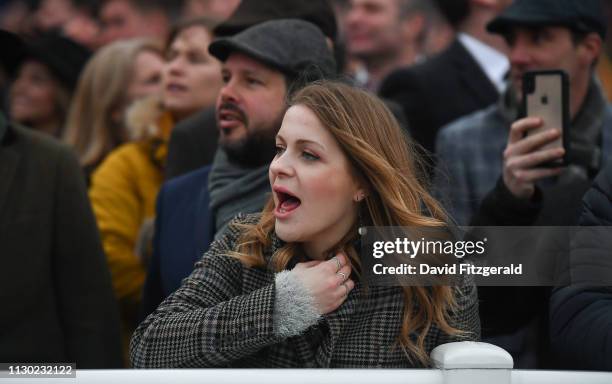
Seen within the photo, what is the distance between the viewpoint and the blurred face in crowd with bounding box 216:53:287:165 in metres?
3.52

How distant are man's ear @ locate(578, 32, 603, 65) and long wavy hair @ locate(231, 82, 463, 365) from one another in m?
1.73

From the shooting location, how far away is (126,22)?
7758 mm

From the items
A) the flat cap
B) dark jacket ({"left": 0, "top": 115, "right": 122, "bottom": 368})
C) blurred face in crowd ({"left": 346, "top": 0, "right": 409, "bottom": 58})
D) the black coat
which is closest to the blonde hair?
dark jacket ({"left": 0, "top": 115, "right": 122, "bottom": 368})

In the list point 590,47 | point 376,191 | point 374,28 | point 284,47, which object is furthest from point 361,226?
point 374,28

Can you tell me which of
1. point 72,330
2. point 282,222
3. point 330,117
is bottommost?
point 72,330

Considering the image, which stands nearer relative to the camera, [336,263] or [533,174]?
[336,263]

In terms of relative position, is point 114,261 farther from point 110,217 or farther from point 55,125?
point 55,125

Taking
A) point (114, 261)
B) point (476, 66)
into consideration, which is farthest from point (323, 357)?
point (476, 66)

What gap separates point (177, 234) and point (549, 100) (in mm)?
1412

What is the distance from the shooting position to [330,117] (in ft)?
8.53

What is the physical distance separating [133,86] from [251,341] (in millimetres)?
3345

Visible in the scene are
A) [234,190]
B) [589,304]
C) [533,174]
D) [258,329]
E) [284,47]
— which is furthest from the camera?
[284,47]

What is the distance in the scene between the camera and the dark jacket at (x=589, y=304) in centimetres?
262

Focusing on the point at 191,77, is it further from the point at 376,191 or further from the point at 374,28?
the point at 376,191
